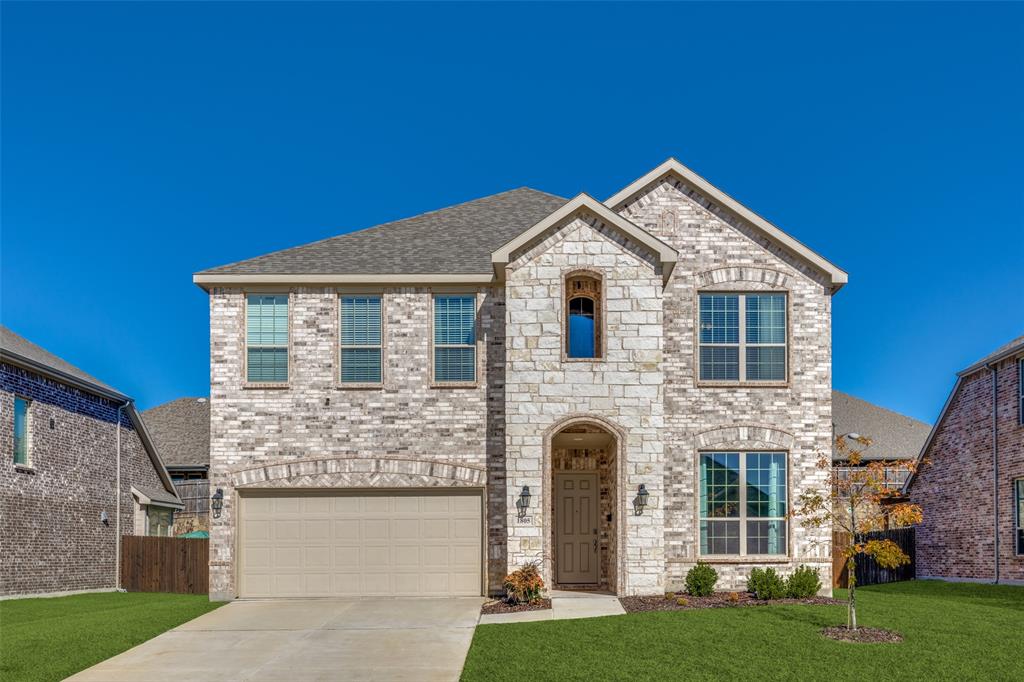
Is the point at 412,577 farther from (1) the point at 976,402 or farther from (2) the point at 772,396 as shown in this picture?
(1) the point at 976,402

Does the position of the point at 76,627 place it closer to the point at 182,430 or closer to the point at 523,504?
the point at 523,504

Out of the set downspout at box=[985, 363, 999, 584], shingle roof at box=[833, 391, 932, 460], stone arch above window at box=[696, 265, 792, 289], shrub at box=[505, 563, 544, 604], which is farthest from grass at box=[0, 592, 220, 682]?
shingle roof at box=[833, 391, 932, 460]

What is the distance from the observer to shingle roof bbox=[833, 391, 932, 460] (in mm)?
31281

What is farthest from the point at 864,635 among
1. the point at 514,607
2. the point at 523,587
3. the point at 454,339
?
the point at 454,339

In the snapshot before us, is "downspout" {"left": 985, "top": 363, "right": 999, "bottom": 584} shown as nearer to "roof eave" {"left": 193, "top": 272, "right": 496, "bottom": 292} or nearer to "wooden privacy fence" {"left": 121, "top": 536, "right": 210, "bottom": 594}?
"roof eave" {"left": 193, "top": 272, "right": 496, "bottom": 292}

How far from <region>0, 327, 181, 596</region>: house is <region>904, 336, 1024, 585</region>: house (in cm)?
1987

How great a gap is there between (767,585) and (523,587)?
4475mm

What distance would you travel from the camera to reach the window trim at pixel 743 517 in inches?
663

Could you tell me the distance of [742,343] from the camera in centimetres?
1745

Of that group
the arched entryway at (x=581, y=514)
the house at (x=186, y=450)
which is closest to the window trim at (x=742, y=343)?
the arched entryway at (x=581, y=514)

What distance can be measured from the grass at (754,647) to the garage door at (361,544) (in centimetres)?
410

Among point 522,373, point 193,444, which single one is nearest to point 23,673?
point 522,373

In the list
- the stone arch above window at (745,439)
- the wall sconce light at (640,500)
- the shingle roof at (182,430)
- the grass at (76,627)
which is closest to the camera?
the grass at (76,627)

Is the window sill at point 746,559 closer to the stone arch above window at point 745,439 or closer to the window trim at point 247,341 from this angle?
the stone arch above window at point 745,439
